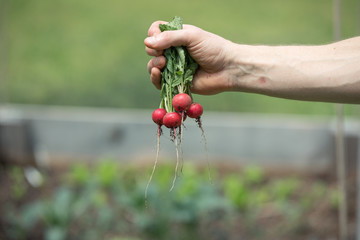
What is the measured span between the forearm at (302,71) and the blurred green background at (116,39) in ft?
10.9

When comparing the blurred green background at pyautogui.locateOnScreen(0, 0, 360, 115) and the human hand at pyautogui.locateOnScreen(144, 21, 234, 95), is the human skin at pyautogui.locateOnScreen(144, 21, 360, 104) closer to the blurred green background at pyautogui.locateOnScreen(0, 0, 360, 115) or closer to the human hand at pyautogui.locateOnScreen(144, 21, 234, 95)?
the human hand at pyautogui.locateOnScreen(144, 21, 234, 95)

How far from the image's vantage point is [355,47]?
5.24ft

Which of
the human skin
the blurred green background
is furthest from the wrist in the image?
the blurred green background

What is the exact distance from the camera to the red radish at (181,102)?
160 centimetres

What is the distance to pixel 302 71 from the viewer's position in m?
1.63

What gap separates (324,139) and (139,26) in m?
3.38

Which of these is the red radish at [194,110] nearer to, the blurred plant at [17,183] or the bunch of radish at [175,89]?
the bunch of radish at [175,89]

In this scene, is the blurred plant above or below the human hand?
below

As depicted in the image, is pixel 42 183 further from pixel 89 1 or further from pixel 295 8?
pixel 295 8

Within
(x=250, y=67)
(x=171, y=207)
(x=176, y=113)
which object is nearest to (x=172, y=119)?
(x=176, y=113)

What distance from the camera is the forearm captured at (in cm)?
156

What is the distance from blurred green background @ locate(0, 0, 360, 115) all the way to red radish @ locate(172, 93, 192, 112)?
11.5 ft

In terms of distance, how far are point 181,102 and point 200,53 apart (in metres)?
0.24

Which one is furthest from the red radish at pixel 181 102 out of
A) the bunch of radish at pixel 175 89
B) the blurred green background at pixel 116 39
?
the blurred green background at pixel 116 39
